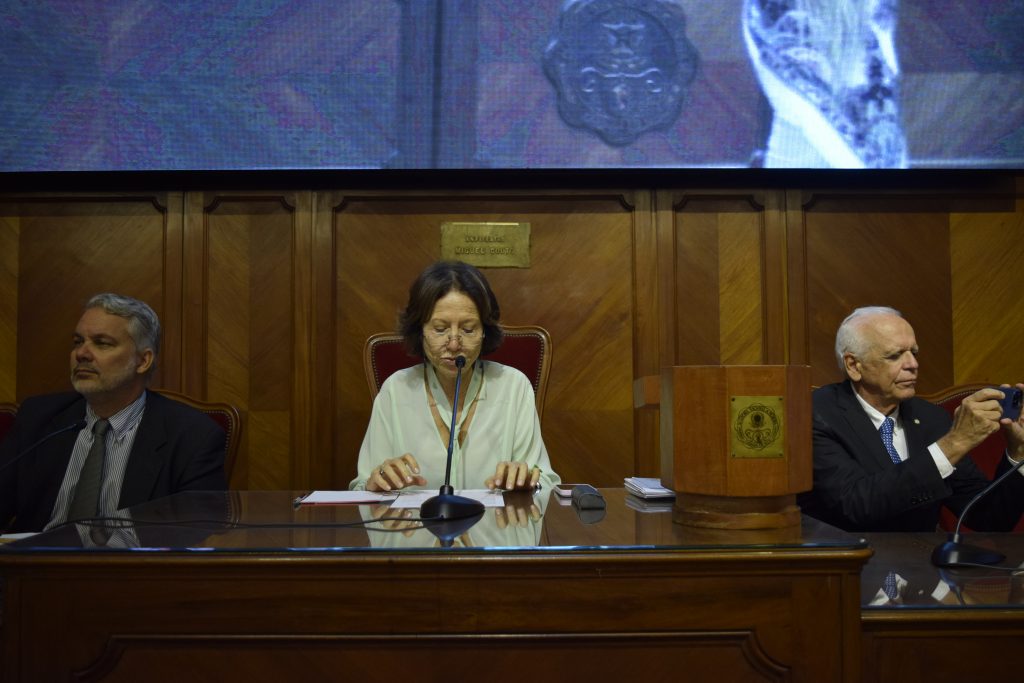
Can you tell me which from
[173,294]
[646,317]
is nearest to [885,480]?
[646,317]

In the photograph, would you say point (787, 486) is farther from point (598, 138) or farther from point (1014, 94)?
point (1014, 94)

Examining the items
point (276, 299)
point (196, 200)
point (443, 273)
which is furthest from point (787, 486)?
point (196, 200)

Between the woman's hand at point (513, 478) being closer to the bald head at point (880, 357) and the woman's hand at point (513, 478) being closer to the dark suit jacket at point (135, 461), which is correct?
Answer: the dark suit jacket at point (135, 461)

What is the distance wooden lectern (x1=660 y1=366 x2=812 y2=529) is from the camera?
1.25m

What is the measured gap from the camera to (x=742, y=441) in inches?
49.2

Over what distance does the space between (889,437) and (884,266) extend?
1378 millimetres

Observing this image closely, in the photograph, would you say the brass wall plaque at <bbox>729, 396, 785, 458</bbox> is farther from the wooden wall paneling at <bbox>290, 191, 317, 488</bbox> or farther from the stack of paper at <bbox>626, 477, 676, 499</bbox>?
the wooden wall paneling at <bbox>290, 191, 317, 488</bbox>

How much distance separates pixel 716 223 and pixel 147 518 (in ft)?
8.33

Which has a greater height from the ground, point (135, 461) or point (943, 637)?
point (135, 461)

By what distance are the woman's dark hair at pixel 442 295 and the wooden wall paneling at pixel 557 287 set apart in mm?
873

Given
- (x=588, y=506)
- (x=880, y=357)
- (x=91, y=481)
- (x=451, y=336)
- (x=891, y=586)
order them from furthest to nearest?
(x=451, y=336), (x=880, y=357), (x=91, y=481), (x=588, y=506), (x=891, y=586)

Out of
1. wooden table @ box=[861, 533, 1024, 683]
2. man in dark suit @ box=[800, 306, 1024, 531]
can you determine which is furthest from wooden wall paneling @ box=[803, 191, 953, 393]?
wooden table @ box=[861, 533, 1024, 683]

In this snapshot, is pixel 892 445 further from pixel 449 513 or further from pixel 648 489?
pixel 449 513

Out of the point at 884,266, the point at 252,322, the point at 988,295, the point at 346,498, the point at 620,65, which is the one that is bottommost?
the point at 346,498
